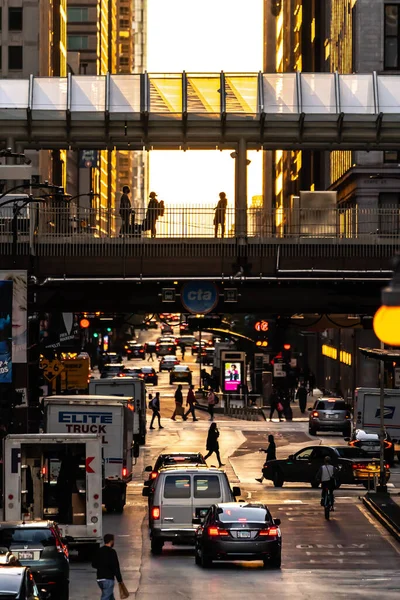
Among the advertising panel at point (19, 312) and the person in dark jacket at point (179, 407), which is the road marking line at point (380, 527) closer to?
the advertising panel at point (19, 312)

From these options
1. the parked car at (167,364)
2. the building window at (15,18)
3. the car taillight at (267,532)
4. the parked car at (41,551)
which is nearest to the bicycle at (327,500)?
the car taillight at (267,532)

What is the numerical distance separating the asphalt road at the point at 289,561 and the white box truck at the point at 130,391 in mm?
12682

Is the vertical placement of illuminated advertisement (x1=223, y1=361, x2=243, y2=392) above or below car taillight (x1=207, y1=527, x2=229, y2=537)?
above

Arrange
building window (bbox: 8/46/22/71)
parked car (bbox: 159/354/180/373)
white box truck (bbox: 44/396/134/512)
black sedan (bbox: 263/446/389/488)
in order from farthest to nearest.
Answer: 1. parked car (bbox: 159/354/180/373)
2. building window (bbox: 8/46/22/71)
3. black sedan (bbox: 263/446/389/488)
4. white box truck (bbox: 44/396/134/512)

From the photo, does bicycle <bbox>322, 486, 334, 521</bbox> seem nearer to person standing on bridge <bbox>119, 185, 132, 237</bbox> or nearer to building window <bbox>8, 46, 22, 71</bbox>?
person standing on bridge <bbox>119, 185, 132, 237</bbox>

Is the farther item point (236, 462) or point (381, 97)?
point (236, 462)

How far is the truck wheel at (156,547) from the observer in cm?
3281

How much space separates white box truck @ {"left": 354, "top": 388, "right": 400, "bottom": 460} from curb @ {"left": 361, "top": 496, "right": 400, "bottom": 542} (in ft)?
53.0

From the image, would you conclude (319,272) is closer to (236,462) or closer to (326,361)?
(236,462)

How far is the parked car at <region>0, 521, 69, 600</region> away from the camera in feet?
79.4

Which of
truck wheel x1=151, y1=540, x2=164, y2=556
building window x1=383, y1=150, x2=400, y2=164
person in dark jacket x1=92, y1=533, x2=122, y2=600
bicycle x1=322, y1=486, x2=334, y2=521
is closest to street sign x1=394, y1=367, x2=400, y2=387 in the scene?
building window x1=383, y1=150, x2=400, y2=164

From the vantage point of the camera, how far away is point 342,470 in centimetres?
4947

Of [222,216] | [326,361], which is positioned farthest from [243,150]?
[326,361]

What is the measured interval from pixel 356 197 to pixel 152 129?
143ft
